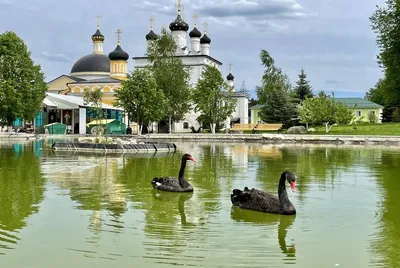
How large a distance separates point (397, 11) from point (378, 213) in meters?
41.9

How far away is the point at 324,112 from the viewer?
159 ft

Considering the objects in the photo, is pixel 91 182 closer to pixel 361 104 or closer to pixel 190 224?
pixel 190 224

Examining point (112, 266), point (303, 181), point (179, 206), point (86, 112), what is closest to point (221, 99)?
point (86, 112)

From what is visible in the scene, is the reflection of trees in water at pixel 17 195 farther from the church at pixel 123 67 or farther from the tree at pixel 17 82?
the church at pixel 123 67

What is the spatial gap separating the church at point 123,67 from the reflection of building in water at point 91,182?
136 feet

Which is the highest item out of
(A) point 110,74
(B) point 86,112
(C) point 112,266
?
(A) point 110,74

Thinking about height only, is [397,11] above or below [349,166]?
above

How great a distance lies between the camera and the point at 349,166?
19875mm

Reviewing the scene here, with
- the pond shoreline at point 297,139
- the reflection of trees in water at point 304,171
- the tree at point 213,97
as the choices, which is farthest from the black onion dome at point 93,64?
the reflection of trees in water at point 304,171

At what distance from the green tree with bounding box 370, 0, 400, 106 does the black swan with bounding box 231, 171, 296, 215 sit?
133 ft

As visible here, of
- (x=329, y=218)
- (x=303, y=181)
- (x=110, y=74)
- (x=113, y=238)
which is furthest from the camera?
(x=110, y=74)

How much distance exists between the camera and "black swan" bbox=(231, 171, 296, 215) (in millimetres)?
9844

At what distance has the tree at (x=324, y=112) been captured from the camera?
48656mm

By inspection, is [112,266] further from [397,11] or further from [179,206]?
[397,11]
